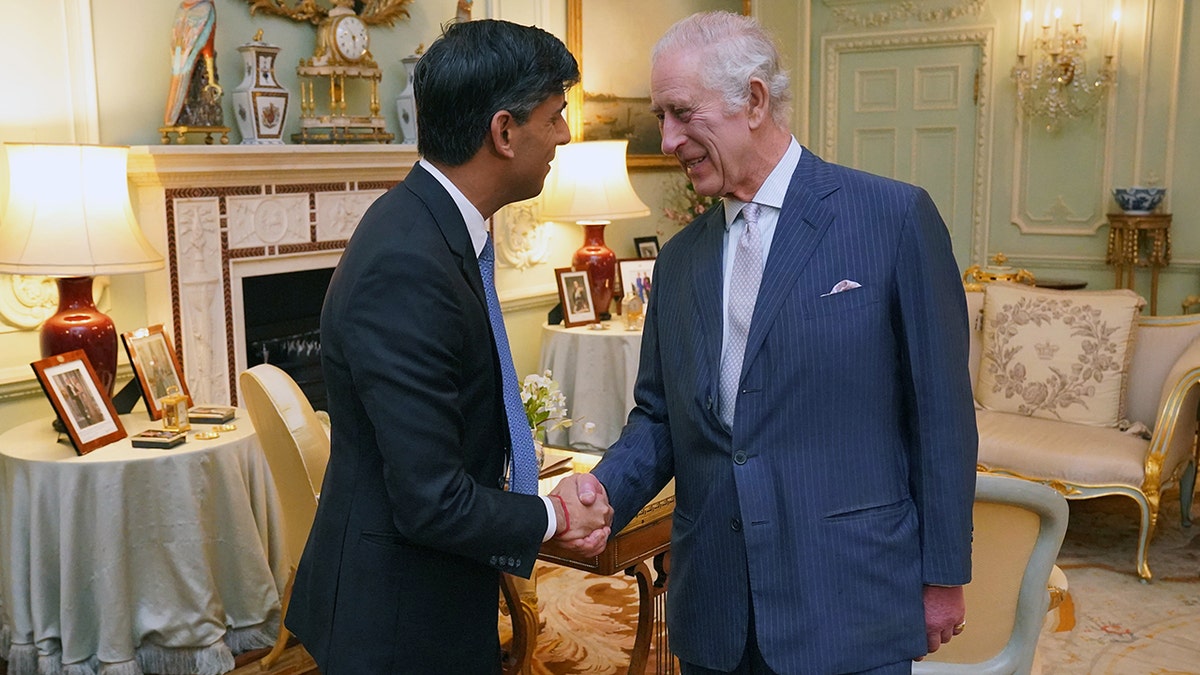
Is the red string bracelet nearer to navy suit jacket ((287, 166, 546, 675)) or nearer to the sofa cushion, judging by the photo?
navy suit jacket ((287, 166, 546, 675))

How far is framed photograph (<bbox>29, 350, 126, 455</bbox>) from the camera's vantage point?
313 cm

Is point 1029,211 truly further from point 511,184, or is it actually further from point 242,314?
point 511,184

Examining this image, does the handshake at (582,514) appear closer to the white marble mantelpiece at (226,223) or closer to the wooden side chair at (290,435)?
the wooden side chair at (290,435)

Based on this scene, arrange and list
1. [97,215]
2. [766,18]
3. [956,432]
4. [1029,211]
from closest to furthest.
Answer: [956,432]
[97,215]
[1029,211]
[766,18]

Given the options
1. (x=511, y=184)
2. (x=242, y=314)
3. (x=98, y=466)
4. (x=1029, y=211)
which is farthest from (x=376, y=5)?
(x=1029, y=211)

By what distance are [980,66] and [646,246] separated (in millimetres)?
2432

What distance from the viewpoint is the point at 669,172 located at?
6996 millimetres

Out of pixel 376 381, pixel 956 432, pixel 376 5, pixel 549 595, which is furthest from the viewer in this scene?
pixel 376 5

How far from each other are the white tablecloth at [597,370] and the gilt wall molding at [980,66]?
295cm

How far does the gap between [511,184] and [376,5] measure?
341 centimetres

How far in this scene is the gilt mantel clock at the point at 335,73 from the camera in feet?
14.5

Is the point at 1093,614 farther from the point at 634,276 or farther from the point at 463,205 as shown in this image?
the point at 463,205

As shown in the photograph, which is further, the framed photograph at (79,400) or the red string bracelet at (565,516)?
the framed photograph at (79,400)

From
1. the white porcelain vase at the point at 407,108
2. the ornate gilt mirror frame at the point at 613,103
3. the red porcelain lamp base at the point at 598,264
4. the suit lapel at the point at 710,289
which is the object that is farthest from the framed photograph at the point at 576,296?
the suit lapel at the point at 710,289
